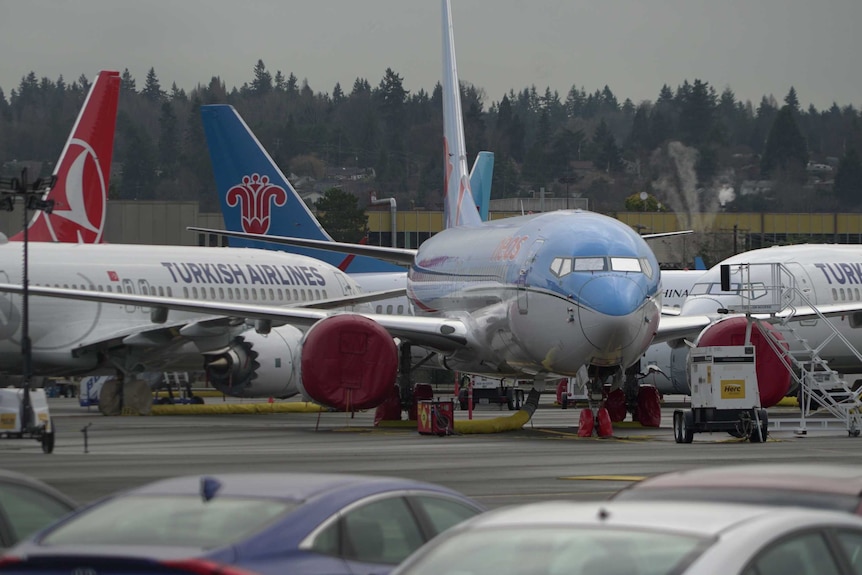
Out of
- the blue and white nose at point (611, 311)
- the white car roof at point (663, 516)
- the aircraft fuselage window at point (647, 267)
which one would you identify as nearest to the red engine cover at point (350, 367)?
the blue and white nose at point (611, 311)

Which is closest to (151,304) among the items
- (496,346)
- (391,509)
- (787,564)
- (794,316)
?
(496,346)

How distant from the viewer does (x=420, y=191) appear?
539 feet

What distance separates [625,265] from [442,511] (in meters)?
18.4

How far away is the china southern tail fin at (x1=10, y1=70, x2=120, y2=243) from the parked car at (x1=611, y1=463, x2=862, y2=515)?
3943 cm

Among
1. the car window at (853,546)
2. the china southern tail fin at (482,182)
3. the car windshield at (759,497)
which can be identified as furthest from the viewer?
the china southern tail fin at (482,182)

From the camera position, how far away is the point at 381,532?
23.7 ft

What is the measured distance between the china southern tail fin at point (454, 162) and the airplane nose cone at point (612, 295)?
9.98 m

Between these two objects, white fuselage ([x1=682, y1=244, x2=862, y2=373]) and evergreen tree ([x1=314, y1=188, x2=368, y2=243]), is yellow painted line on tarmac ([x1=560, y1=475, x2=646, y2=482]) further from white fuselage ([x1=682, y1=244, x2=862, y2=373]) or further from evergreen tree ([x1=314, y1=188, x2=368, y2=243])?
evergreen tree ([x1=314, y1=188, x2=368, y2=243])

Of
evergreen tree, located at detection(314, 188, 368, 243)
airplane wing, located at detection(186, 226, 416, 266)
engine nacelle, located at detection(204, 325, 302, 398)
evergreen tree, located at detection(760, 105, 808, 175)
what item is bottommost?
engine nacelle, located at detection(204, 325, 302, 398)

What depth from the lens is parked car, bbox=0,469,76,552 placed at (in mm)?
8133

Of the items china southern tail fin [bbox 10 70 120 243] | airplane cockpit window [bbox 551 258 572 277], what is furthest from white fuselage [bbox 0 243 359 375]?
airplane cockpit window [bbox 551 258 572 277]

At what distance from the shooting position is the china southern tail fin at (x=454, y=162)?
1411 inches

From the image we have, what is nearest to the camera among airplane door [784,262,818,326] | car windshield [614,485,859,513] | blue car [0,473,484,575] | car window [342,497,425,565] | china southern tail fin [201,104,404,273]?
blue car [0,473,484,575]

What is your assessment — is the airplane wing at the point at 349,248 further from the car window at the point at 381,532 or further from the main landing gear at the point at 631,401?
the car window at the point at 381,532
